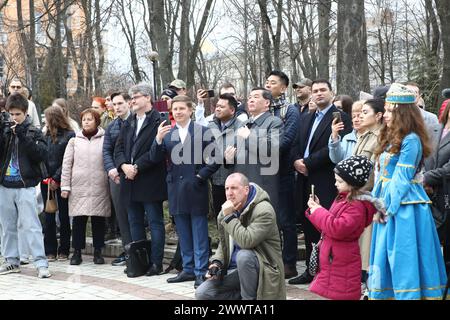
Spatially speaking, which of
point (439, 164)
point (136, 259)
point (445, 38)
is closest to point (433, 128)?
point (439, 164)

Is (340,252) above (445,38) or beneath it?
beneath

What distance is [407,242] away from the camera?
5660 mm

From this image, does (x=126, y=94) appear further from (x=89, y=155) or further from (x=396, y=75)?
(x=396, y=75)

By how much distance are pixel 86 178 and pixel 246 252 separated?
12.8ft

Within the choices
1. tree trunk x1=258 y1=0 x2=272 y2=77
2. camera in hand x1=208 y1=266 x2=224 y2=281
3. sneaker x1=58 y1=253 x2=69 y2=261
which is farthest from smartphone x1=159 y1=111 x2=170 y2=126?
tree trunk x1=258 y1=0 x2=272 y2=77

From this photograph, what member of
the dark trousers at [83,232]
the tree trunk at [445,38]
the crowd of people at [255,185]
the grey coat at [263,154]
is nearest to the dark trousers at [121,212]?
the crowd of people at [255,185]

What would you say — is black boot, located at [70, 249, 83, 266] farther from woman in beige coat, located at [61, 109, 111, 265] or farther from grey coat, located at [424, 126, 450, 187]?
grey coat, located at [424, 126, 450, 187]

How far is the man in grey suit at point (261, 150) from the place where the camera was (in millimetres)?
7363

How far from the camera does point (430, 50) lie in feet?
79.6

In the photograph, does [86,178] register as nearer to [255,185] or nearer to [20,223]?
[20,223]

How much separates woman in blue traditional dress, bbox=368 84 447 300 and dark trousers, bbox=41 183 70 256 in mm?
5080

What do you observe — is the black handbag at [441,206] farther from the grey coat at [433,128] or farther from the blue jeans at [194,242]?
the blue jeans at [194,242]

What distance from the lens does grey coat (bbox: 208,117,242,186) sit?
7621 mm

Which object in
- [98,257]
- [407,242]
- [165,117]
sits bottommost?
[98,257]
